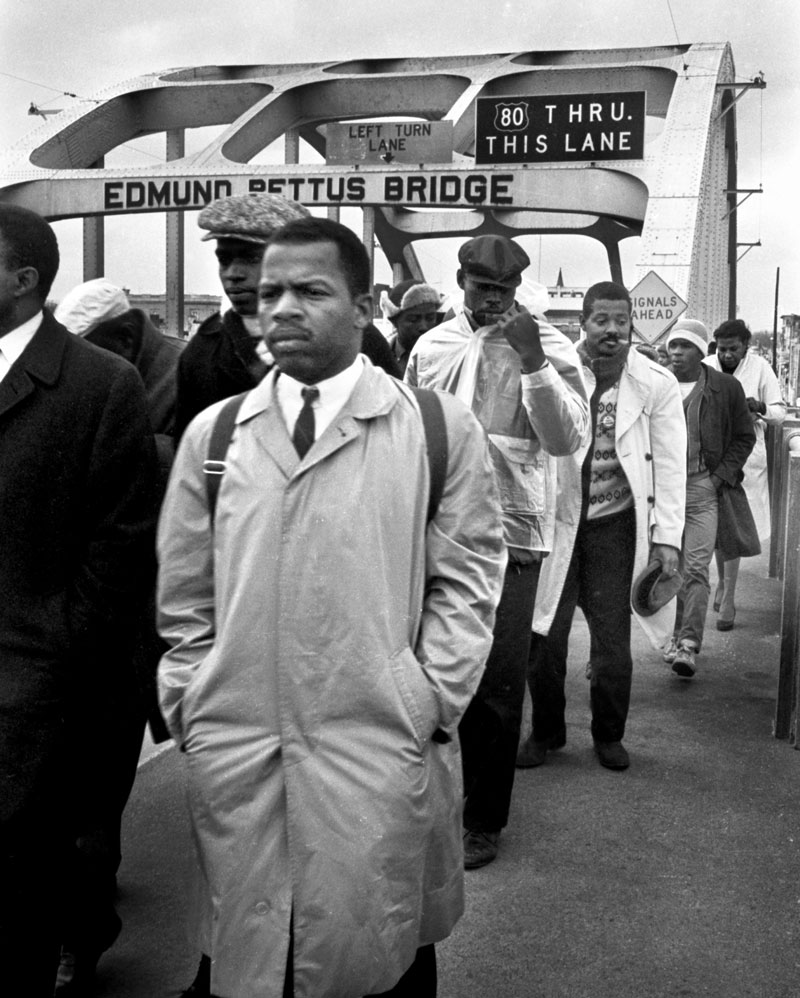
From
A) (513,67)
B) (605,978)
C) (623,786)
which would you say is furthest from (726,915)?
(513,67)

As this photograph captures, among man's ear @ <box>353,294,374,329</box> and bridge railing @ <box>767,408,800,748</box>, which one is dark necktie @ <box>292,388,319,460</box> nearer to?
man's ear @ <box>353,294,374,329</box>

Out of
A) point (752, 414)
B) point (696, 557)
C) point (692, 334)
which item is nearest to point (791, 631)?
point (696, 557)

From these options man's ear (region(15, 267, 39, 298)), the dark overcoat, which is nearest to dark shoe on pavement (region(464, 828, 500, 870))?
the dark overcoat

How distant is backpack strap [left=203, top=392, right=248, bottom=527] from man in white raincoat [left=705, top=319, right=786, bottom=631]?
21.6ft

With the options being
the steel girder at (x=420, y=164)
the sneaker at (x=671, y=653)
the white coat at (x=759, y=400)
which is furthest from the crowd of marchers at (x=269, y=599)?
the steel girder at (x=420, y=164)

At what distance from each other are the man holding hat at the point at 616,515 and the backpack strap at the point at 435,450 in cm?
287

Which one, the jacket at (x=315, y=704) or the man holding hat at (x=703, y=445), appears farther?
the man holding hat at (x=703, y=445)

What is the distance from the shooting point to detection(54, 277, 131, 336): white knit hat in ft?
14.2

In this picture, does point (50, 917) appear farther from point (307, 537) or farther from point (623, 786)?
point (623, 786)

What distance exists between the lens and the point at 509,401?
4.55 metres

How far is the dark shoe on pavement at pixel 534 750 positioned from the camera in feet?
18.5

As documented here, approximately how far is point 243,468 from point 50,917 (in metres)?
1.28

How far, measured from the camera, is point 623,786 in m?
5.35

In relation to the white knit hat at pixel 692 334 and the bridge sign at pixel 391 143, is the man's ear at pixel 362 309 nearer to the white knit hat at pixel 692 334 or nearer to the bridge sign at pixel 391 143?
the white knit hat at pixel 692 334
